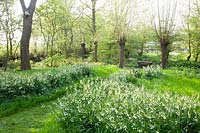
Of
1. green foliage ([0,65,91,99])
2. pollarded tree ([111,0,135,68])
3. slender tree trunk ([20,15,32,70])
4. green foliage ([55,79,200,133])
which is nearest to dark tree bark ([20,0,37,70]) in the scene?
slender tree trunk ([20,15,32,70])

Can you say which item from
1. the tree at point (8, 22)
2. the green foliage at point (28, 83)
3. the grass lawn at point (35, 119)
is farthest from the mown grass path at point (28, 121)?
the tree at point (8, 22)

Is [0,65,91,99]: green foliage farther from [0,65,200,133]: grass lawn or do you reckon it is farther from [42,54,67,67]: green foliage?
[42,54,67,67]: green foliage

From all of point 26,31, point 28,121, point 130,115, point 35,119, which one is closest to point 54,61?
point 26,31

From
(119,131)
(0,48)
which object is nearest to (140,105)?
(119,131)

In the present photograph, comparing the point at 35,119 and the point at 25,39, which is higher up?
the point at 25,39

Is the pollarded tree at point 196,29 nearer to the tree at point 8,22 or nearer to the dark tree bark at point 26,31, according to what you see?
the dark tree bark at point 26,31

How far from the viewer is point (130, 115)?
5.83 metres

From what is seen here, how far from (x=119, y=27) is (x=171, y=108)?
19296 millimetres

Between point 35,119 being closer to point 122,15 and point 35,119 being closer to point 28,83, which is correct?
point 28,83

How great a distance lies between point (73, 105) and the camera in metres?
7.31

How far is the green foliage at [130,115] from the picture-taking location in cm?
553

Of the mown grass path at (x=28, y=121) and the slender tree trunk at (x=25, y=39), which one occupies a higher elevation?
the slender tree trunk at (x=25, y=39)

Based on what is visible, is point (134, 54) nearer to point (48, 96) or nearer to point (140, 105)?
point (48, 96)

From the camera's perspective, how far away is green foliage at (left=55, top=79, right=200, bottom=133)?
218 inches
